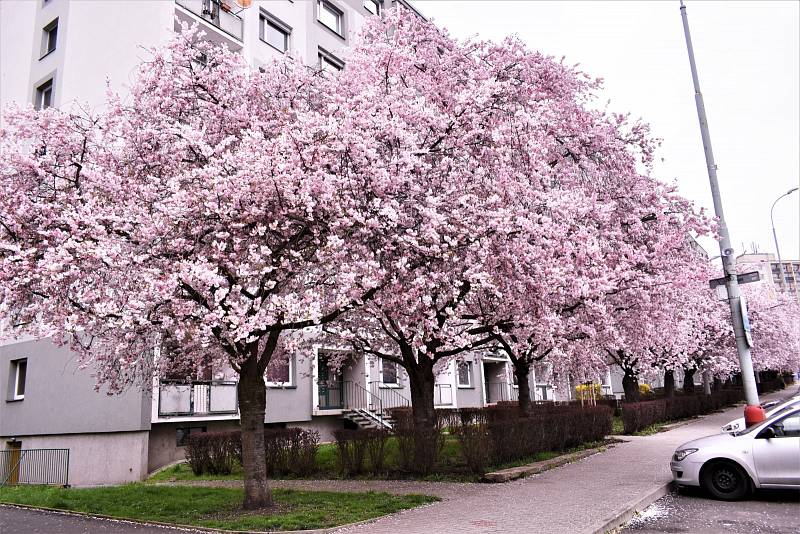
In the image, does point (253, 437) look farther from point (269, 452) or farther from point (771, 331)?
point (771, 331)

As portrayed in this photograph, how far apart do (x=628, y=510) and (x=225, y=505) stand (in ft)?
21.0

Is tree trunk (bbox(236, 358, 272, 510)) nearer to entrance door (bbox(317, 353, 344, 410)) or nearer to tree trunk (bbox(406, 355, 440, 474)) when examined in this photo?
tree trunk (bbox(406, 355, 440, 474))

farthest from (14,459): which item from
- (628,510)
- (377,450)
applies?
(628,510)

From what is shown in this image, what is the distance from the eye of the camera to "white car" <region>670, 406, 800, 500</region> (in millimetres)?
9008

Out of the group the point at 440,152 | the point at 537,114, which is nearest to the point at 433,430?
the point at 440,152

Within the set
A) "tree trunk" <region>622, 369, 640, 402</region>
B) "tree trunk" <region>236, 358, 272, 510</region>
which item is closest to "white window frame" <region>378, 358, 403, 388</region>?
"tree trunk" <region>622, 369, 640, 402</region>

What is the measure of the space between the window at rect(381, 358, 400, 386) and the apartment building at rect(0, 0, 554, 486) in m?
0.09

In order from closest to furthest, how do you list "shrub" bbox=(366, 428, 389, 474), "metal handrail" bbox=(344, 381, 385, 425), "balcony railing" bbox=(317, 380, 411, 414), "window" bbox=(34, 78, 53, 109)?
"shrub" bbox=(366, 428, 389, 474), "window" bbox=(34, 78, 53, 109), "balcony railing" bbox=(317, 380, 411, 414), "metal handrail" bbox=(344, 381, 385, 425)

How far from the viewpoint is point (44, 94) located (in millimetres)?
22234

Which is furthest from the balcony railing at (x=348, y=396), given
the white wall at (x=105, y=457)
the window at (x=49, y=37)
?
the window at (x=49, y=37)

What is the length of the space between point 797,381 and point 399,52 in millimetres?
91740

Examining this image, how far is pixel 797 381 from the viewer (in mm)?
83062

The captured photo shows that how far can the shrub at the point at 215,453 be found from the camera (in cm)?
1527

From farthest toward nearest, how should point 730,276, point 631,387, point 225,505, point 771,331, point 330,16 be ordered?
point 771,331 → point 330,16 → point 631,387 → point 730,276 → point 225,505
